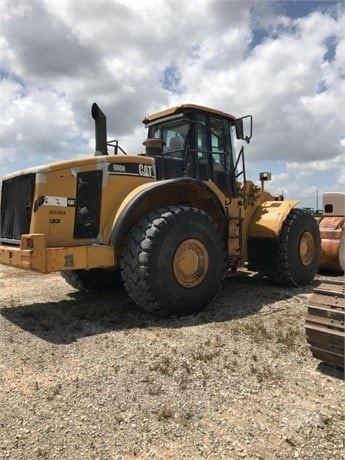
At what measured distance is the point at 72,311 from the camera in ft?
21.0

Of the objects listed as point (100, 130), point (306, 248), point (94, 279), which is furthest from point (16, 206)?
point (306, 248)

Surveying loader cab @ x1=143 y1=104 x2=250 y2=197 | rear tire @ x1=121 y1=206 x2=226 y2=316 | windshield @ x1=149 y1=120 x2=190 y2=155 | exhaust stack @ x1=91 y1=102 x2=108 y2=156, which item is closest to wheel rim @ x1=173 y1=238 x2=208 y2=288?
rear tire @ x1=121 y1=206 x2=226 y2=316

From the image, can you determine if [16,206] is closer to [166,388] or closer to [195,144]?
[195,144]

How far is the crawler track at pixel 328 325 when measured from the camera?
Result: 3943mm

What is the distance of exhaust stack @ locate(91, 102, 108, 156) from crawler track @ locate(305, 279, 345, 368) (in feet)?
12.6

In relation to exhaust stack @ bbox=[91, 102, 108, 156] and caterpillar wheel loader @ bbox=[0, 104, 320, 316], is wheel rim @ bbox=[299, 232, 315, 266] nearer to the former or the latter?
caterpillar wheel loader @ bbox=[0, 104, 320, 316]

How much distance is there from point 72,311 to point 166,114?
3396 millimetres

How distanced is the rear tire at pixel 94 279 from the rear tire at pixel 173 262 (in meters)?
1.93

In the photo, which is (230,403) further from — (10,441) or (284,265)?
(284,265)

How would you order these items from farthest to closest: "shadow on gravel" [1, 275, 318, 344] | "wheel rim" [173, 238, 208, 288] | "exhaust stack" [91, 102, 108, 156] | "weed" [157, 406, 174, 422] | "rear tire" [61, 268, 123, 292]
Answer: "rear tire" [61, 268, 123, 292], "exhaust stack" [91, 102, 108, 156], "wheel rim" [173, 238, 208, 288], "shadow on gravel" [1, 275, 318, 344], "weed" [157, 406, 174, 422]

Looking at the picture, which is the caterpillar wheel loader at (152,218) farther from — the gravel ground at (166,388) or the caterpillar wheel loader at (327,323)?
the caterpillar wheel loader at (327,323)

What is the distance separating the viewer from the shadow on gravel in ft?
18.1

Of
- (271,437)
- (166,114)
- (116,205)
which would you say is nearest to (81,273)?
(116,205)

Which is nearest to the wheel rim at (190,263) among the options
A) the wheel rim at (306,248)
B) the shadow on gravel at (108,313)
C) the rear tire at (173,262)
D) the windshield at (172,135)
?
the rear tire at (173,262)
